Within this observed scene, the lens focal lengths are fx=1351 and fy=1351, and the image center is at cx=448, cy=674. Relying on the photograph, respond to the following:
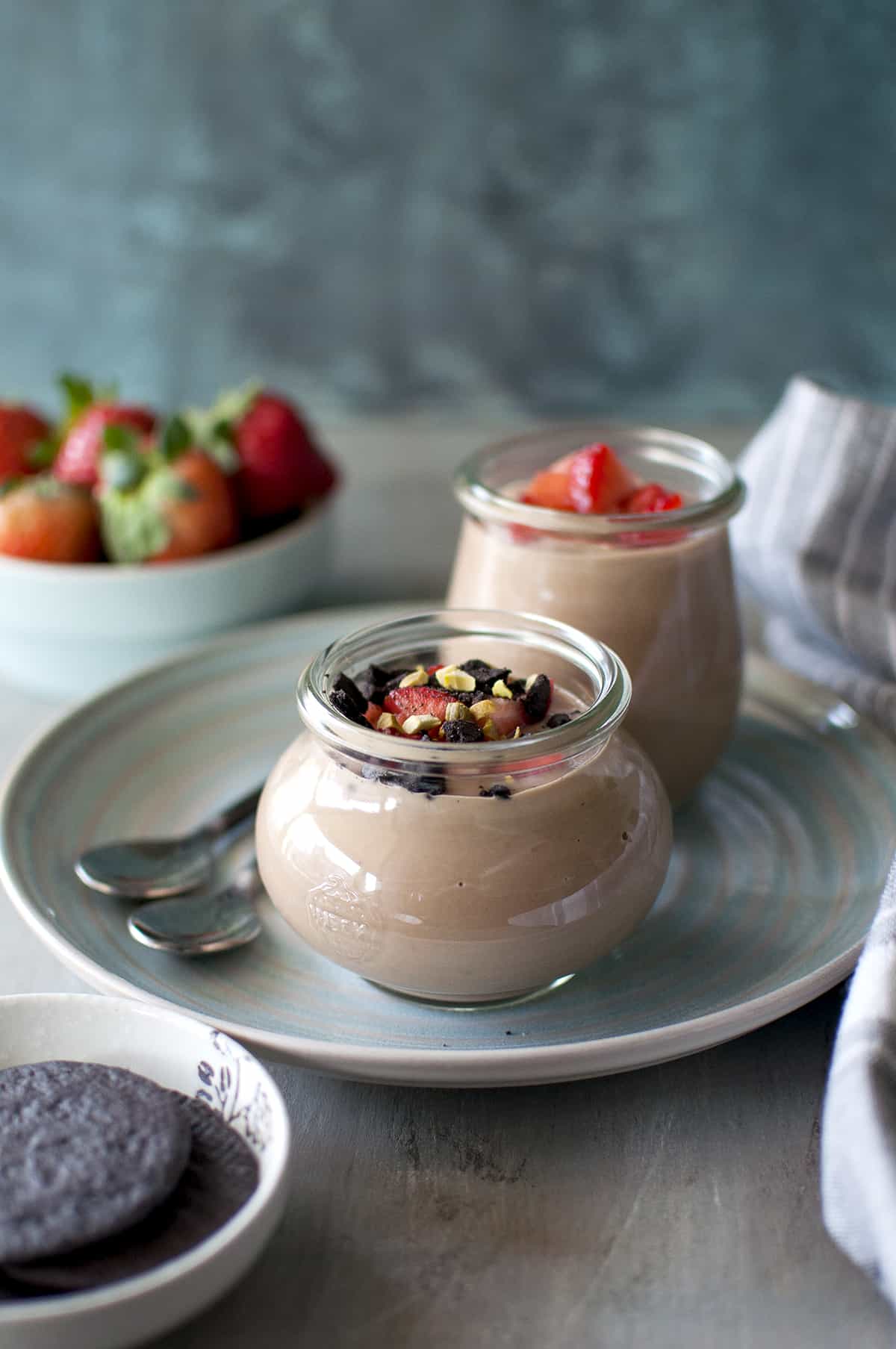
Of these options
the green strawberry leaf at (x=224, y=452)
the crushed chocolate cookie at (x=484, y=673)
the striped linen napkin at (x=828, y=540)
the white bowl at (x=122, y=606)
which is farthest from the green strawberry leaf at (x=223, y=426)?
the crushed chocolate cookie at (x=484, y=673)

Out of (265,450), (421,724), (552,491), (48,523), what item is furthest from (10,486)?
(421,724)

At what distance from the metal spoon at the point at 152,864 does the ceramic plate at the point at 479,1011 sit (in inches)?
0.7

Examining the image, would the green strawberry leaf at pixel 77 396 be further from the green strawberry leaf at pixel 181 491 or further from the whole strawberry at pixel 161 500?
the green strawberry leaf at pixel 181 491

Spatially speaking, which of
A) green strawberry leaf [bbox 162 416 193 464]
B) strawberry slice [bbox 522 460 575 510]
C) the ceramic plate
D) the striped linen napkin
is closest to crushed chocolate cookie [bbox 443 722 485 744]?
the ceramic plate

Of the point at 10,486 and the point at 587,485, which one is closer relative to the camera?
the point at 587,485

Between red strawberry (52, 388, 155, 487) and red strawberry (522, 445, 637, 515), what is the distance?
25.0 inches

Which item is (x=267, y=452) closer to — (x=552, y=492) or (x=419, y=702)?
(x=552, y=492)

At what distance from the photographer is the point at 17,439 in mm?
1653

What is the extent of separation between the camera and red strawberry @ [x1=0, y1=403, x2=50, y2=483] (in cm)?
164

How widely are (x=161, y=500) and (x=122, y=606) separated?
127 mm

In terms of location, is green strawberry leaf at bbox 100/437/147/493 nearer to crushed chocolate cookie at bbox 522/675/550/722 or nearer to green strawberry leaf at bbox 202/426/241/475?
green strawberry leaf at bbox 202/426/241/475

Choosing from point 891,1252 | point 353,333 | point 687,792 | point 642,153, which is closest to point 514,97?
point 642,153

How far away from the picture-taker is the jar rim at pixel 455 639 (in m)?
0.84

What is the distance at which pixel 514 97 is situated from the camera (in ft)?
6.84
